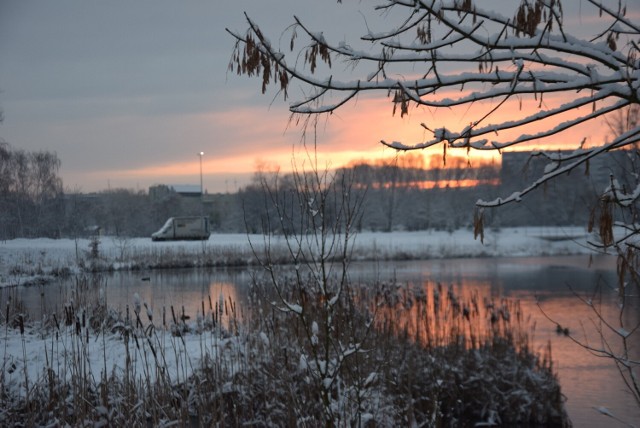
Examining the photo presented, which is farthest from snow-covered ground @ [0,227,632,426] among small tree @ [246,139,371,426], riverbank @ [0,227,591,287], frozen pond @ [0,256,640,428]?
small tree @ [246,139,371,426]

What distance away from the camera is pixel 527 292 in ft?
59.9

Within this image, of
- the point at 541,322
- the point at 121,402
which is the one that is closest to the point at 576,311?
the point at 541,322

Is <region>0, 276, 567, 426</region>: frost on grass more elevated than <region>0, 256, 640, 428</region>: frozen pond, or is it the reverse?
<region>0, 276, 567, 426</region>: frost on grass

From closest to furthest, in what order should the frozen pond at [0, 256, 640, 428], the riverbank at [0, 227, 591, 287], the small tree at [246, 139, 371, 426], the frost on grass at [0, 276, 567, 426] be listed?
the small tree at [246, 139, 371, 426]
the frost on grass at [0, 276, 567, 426]
the frozen pond at [0, 256, 640, 428]
the riverbank at [0, 227, 591, 287]

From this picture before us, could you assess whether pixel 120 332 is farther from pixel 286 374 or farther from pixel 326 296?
pixel 326 296

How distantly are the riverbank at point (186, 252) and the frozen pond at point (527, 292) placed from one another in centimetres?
84

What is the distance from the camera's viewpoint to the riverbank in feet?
56.2

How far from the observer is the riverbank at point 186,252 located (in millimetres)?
17125

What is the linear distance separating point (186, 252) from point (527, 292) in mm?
18630

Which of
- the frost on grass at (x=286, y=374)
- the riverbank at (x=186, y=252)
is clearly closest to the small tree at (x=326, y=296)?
the frost on grass at (x=286, y=374)

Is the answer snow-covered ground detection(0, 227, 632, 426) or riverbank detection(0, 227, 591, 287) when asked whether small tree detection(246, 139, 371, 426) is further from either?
riverbank detection(0, 227, 591, 287)

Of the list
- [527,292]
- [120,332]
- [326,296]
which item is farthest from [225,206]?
[326,296]

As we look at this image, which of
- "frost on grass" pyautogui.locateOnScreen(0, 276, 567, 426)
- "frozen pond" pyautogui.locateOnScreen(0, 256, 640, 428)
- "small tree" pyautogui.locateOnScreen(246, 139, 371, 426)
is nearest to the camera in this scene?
"small tree" pyautogui.locateOnScreen(246, 139, 371, 426)

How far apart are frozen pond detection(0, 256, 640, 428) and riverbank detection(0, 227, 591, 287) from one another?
84 cm
